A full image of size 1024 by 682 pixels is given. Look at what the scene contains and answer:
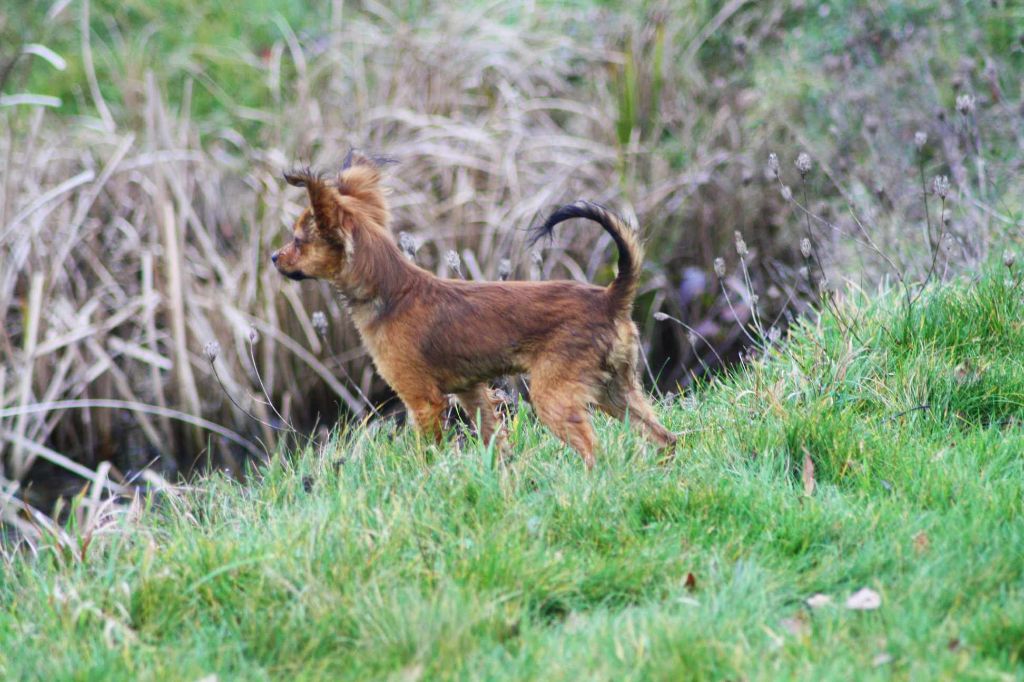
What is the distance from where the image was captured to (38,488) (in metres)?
7.16

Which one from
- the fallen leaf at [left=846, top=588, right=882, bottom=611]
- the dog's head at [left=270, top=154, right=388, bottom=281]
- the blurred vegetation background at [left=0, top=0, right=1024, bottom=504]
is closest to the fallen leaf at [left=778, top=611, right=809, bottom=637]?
the fallen leaf at [left=846, top=588, right=882, bottom=611]

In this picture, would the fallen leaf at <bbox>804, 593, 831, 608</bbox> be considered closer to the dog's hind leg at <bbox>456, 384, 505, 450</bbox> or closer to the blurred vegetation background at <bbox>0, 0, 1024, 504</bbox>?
the dog's hind leg at <bbox>456, 384, 505, 450</bbox>

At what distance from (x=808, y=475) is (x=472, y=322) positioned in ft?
4.79

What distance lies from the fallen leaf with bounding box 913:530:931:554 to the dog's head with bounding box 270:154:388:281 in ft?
8.35

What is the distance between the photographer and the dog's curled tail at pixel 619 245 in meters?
4.49

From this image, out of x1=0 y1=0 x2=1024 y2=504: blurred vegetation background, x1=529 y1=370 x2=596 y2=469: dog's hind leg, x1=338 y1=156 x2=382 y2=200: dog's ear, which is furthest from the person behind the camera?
x1=0 y1=0 x2=1024 y2=504: blurred vegetation background

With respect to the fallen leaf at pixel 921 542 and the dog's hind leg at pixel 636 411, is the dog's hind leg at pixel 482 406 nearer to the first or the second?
the dog's hind leg at pixel 636 411

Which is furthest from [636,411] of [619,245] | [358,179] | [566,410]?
[358,179]

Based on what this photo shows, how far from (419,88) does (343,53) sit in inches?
39.0

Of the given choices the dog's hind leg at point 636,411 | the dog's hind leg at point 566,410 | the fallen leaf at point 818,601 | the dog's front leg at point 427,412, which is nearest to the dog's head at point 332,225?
the dog's front leg at point 427,412

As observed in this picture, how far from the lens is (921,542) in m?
3.57

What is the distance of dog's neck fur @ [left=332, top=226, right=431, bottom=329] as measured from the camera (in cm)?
495

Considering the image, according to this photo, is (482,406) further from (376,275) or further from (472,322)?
(376,275)

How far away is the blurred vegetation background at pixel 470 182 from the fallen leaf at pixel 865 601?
3.37 metres
